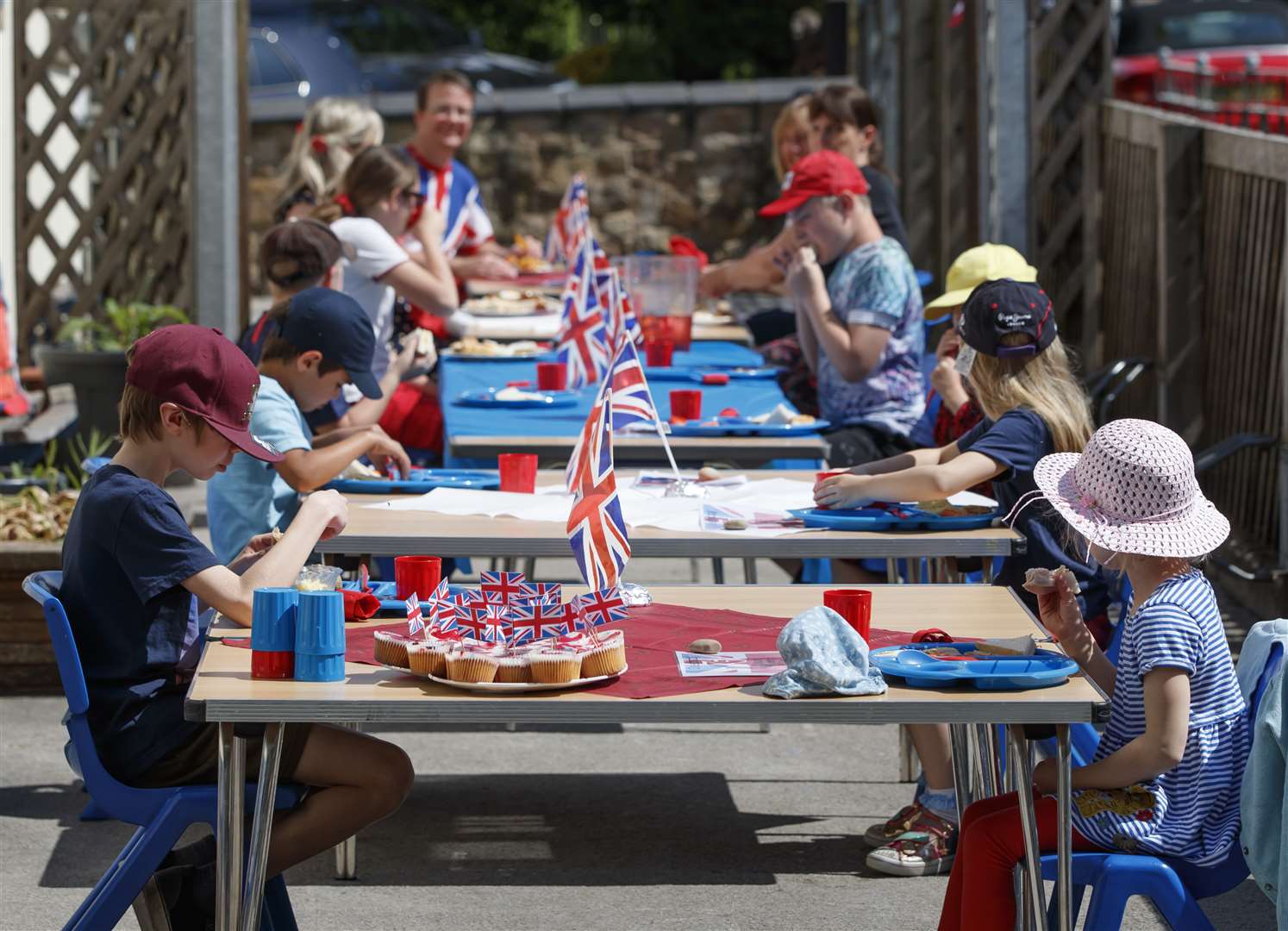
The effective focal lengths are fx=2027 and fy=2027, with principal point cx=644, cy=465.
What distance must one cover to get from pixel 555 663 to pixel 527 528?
4.41 feet

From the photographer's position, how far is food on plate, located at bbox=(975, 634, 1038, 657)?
3334mm

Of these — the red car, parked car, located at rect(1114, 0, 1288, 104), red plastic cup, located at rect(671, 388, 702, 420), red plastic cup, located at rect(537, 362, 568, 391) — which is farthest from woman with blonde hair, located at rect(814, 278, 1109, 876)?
parked car, located at rect(1114, 0, 1288, 104)

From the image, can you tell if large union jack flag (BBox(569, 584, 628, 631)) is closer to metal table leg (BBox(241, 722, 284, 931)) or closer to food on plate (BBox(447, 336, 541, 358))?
metal table leg (BBox(241, 722, 284, 931))

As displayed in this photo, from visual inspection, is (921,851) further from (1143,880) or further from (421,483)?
(421,483)

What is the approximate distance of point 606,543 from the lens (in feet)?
11.5

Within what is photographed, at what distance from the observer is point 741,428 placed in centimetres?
564

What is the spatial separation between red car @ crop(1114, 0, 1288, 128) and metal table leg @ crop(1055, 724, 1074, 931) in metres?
11.4

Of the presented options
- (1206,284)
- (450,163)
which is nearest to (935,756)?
(1206,284)

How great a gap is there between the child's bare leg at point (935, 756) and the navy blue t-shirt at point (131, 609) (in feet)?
5.85

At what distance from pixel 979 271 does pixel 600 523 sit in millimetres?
2573

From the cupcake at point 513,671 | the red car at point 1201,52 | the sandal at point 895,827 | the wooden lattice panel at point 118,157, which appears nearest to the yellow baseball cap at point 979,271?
the sandal at point 895,827

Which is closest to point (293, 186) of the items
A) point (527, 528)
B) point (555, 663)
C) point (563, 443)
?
point (563, 443)

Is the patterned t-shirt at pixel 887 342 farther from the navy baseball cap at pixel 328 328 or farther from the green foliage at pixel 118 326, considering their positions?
the green foliage at pixel 118 326

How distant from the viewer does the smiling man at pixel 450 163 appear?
28.2 feet
